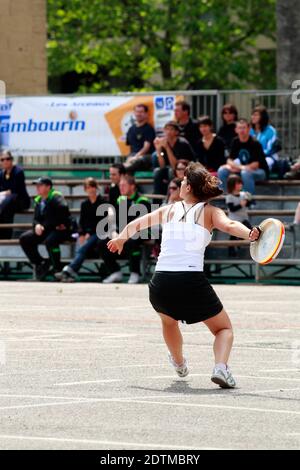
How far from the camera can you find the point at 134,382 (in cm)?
1109

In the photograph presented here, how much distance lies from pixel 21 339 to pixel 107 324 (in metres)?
1.89

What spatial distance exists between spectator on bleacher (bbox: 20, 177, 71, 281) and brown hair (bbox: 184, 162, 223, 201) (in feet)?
42.9

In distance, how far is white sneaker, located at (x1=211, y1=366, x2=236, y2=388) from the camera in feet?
35.1

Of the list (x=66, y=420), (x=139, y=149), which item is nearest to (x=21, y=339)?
(x=66, y=420)

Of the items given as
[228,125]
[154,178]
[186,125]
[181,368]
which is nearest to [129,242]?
[154,178]

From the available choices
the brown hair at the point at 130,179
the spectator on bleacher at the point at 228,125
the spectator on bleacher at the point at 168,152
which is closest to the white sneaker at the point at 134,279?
Answer: the brown hair at the point at 130,179

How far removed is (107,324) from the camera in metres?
15.9

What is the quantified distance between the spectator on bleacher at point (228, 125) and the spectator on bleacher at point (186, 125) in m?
0.47

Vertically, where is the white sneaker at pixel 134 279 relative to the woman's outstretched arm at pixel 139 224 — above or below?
below

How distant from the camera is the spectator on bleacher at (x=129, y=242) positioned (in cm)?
2300

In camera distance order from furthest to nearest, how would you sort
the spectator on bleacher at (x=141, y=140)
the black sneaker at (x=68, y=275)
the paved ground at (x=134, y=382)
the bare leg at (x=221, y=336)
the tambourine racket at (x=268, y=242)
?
the spectator on bleacher at (x=141, y=140), the black sneaker at (x=68, y=275), the bare leg at (x=221, y=336), the tambourine racket at (x=268, y=242), the paved ground at (x=134, y=382)

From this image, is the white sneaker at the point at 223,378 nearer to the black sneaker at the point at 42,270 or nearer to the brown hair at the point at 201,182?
the brown hair at the point at 201,182
